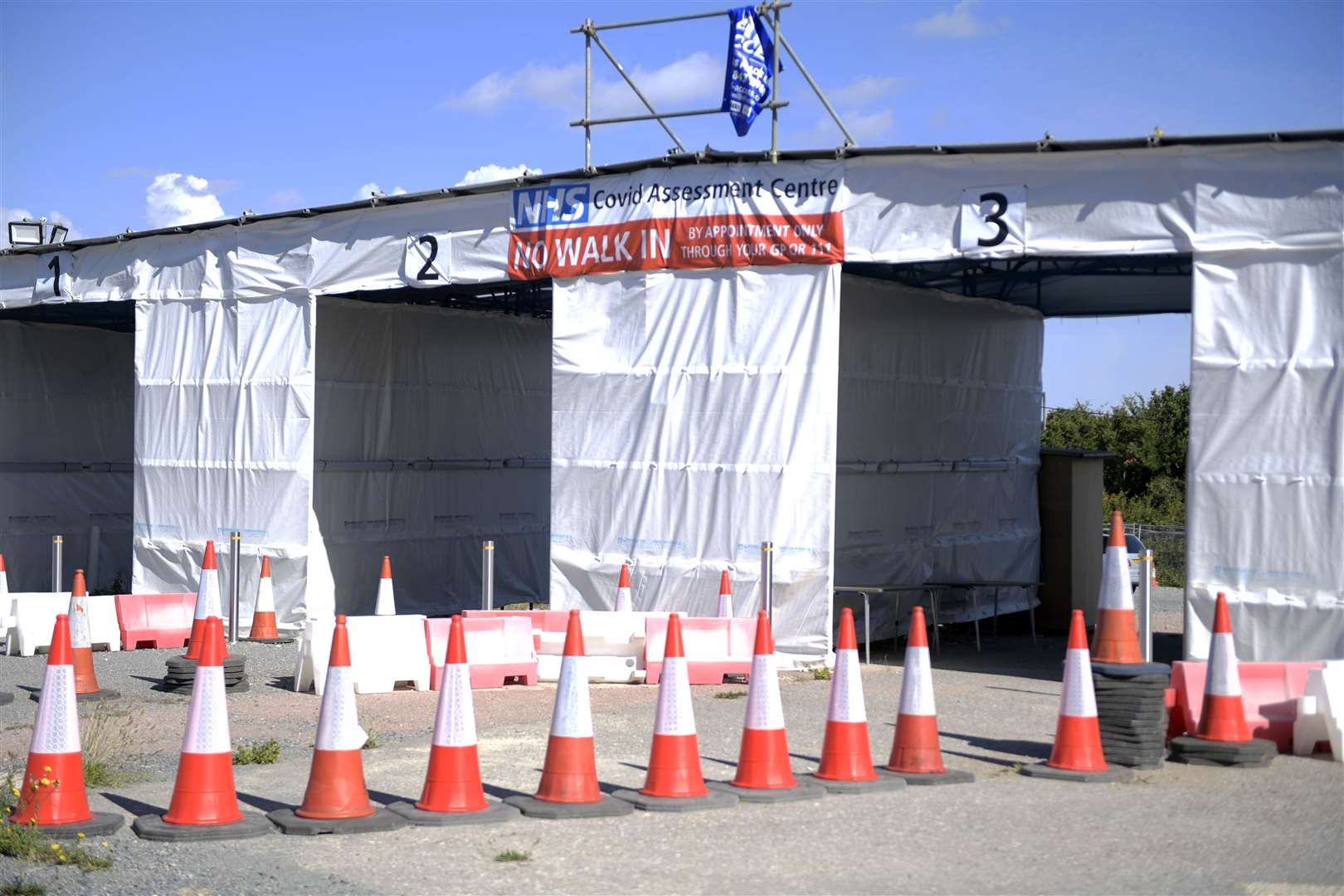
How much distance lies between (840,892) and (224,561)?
15.6 meters

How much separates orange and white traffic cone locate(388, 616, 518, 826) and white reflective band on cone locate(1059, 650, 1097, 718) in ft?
12.1

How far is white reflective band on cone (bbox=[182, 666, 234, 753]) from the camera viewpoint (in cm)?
809

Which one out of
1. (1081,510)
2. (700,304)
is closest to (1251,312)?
(700,304)

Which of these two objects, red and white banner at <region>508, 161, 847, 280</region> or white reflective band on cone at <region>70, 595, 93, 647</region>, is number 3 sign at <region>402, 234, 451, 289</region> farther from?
white reflective band on cone at <region>70, 595, 93, 647</region>

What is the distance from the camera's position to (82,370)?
1109 inches

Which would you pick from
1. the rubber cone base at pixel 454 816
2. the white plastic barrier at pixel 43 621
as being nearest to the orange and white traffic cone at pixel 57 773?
the rubber cone base at pixel 454 816

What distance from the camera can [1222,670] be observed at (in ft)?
35.1

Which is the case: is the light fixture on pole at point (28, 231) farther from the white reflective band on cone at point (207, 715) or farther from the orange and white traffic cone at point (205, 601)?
the white reflective band on cone at point (207, 715)

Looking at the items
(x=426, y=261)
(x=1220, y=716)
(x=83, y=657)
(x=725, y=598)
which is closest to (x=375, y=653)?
(x=83, y=657)

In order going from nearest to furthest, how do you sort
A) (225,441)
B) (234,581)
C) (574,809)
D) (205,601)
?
(574,809)
(205,601)
(234,581)
(225,441)

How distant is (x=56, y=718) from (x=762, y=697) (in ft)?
12.9

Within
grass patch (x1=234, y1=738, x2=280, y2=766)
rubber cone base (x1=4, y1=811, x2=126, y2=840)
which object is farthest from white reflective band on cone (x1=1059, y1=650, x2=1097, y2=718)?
rubber cone base (x1=4, y1=811, x2=126, y2=840)

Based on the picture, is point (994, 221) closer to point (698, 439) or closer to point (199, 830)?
point (698, 439)

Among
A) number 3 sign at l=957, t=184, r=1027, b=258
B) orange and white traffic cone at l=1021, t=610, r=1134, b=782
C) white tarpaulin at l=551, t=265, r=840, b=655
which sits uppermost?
number 3 sign at l=957, t=184, r=1027, b=258
